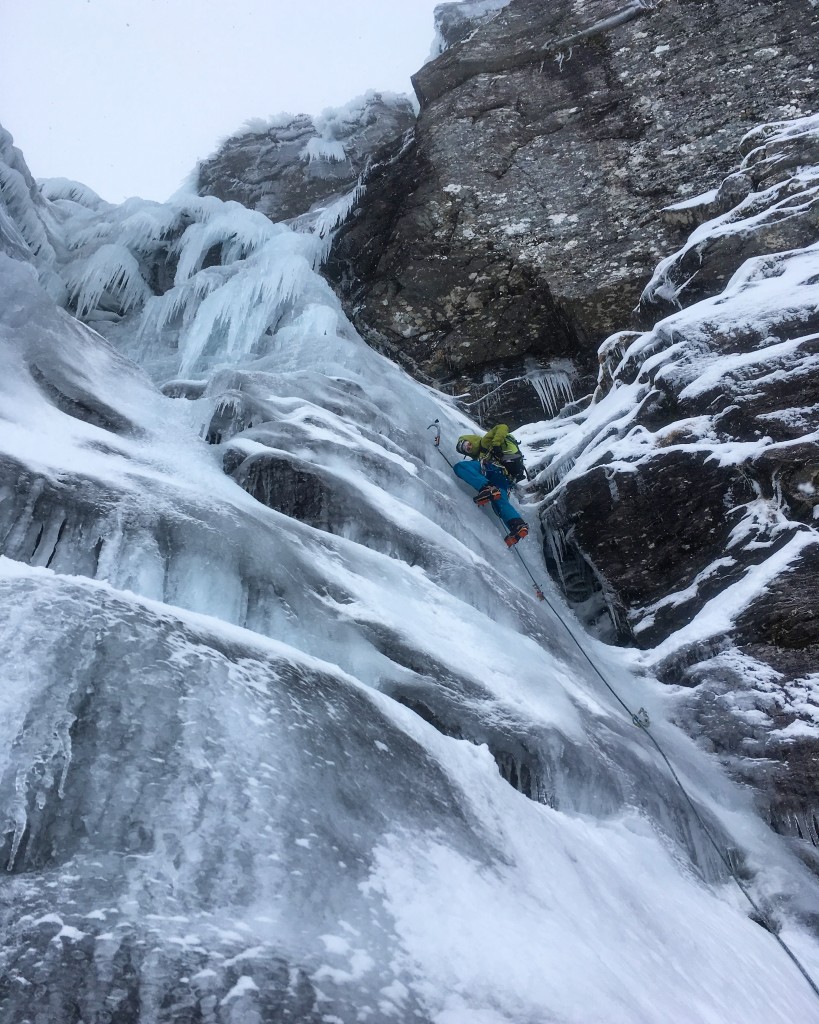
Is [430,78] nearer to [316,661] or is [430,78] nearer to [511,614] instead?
[511,614]

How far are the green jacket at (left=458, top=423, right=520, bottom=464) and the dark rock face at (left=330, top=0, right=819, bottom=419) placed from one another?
9.84ft

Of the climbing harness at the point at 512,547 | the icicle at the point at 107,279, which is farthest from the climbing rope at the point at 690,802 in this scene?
the icicle at the point at 107,279

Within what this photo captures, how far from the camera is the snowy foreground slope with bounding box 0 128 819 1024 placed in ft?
5.35

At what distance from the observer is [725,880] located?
3.93 metres

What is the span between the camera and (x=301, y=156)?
15336mm

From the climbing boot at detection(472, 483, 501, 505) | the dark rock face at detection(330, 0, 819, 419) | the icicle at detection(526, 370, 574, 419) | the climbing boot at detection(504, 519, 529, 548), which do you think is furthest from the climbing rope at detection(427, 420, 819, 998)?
the dark rock face at detection(330, 0, 819, 419)

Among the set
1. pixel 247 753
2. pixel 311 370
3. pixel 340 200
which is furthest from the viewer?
pixel 340 200

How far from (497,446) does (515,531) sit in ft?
3.35

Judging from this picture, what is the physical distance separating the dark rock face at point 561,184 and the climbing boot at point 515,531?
3.91 metres

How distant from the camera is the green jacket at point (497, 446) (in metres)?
7.01

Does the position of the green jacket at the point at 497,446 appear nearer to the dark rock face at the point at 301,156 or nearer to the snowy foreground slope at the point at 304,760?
the snowy foreground slope at the point at 304,760

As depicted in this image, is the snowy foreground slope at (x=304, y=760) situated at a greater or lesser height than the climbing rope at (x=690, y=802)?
greater

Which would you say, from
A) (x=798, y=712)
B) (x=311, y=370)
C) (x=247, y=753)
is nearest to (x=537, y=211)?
(x=311, y=370)

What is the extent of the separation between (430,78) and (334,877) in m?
13.7
